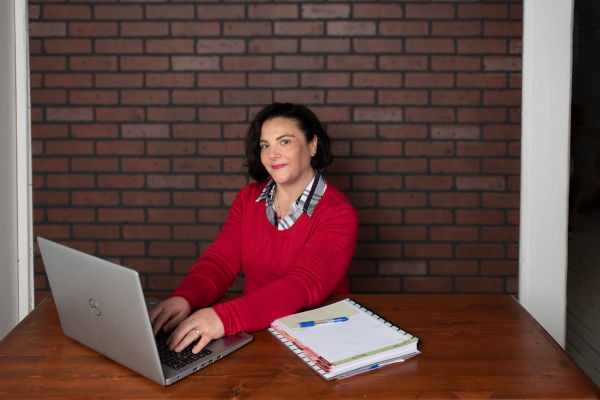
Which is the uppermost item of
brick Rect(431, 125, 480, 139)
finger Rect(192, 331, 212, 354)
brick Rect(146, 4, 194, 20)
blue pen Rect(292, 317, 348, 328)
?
brick Rect(146, 4, 194, 20)

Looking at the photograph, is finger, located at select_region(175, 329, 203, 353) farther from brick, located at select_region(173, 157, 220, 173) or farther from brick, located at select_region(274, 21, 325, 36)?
brick, located at select_region(274, 21, 325, 36)

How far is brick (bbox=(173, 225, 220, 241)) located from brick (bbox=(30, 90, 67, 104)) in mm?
905

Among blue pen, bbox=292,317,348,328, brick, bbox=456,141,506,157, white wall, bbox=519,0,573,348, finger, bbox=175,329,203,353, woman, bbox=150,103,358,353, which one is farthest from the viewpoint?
brick, bbox=456,141,506,157

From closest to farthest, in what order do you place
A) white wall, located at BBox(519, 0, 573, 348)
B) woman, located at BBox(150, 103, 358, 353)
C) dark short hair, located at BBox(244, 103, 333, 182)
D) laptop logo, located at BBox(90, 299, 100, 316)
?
laptop logo, located at BBox(90, 299, 100, 316) → woman, located at BBox(150, 103, 358, 353) → dark short hair, located at BBox(244, 103, 333, 182) → white wall, located at BBox(519, 0, 573, 348)

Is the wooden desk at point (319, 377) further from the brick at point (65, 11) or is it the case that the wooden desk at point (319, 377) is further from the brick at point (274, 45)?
the brick at point (65, 11)

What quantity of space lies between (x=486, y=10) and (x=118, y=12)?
74.5 inches

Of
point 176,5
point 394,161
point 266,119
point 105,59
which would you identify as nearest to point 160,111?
point 105,59

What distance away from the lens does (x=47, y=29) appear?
8.45 ft

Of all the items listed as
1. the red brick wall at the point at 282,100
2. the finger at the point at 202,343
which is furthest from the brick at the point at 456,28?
the finger at the point at 202,343

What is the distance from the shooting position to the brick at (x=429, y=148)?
2629mm

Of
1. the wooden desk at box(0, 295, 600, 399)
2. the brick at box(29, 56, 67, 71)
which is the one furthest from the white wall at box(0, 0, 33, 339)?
the wooden desk at box(0, 295, 600, 399)

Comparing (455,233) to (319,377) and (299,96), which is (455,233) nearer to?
(299,96)

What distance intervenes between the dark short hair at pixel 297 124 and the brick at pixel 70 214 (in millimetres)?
1041

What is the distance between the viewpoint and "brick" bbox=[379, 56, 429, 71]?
2.58m
